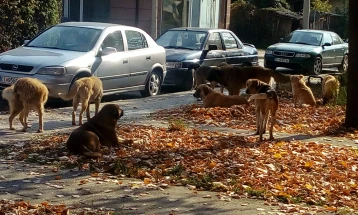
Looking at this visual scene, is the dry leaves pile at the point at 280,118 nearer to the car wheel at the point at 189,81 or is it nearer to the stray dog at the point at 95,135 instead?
the stray dog at the point at 95,135

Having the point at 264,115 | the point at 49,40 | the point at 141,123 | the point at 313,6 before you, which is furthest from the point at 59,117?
the point at 313,6

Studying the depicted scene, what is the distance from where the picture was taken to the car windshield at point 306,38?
1099 inches

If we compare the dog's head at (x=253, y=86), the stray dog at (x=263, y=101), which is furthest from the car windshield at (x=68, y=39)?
the stray dog at (x=263, y=101)

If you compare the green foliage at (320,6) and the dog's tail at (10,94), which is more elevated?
the green foliage at (320,6)

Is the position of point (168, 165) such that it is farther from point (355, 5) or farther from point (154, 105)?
point (154, 105)

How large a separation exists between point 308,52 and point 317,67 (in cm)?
82

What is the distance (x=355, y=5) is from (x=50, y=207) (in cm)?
777

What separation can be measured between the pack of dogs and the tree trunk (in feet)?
6.03

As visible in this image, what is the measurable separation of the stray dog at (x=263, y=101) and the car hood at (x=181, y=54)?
7322 millimetres

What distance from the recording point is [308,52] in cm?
2628

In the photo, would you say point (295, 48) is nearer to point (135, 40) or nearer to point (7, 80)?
point (135, 40)

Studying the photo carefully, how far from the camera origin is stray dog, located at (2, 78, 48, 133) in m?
11.5

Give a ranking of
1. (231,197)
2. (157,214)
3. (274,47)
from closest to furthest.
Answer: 1. (157,214)
2. (231,197)
3. (274,47)

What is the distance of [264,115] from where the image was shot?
450 inches
